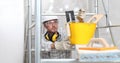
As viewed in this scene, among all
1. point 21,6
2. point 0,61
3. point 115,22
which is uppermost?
point 21,6

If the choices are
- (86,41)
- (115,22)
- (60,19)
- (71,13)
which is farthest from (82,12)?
(60,19)

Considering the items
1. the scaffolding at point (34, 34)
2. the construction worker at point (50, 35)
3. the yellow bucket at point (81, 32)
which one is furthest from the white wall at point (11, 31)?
the yellow bucket at point (81, 32)

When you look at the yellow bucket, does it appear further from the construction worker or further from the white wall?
the white wall

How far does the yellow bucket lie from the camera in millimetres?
969

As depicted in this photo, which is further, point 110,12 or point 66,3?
point 66,3

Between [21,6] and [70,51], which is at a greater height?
[21,6]

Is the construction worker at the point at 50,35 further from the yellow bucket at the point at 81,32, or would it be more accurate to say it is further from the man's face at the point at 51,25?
the yellow bucket at the point at 81,32

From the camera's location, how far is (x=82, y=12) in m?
1.11

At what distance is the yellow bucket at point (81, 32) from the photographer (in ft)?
3.18

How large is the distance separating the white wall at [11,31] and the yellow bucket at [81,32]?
1.33ft

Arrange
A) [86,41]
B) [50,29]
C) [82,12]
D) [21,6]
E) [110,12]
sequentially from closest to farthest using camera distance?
[86,41] < [82,12] < [50,29] < [21,6] < [110,12]

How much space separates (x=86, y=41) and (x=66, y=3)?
2.32ft

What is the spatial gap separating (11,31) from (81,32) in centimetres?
46

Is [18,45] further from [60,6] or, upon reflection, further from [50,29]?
[60,6]
